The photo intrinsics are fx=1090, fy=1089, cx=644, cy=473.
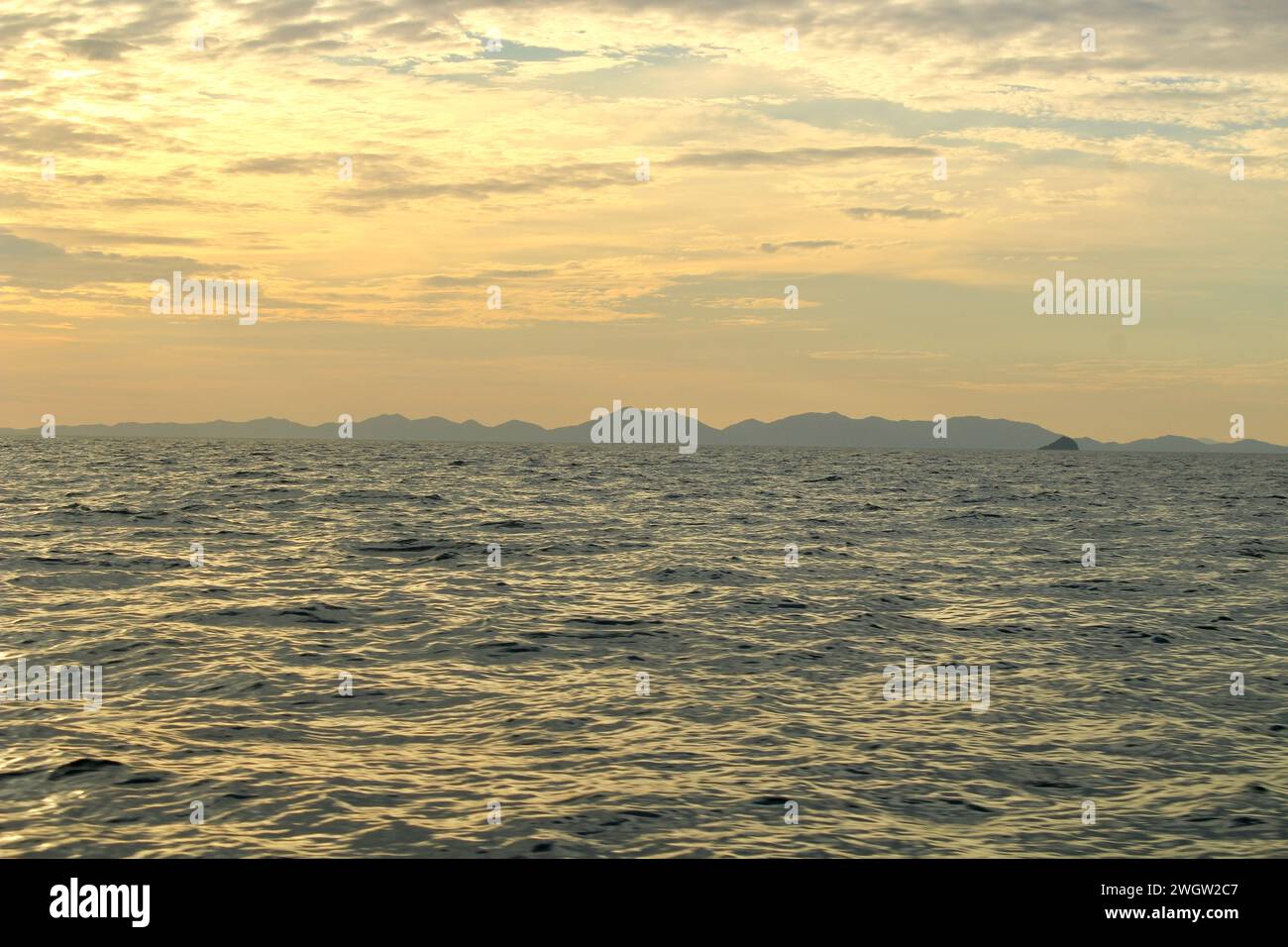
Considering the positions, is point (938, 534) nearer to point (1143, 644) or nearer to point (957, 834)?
point (1143, 644)

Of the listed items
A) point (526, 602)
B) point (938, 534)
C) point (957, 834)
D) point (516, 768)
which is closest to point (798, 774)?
point (957, 834)

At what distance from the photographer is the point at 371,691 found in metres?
16.8

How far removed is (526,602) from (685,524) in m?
23.8

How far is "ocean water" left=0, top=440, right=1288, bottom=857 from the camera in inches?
439

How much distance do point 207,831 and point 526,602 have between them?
1528 cm

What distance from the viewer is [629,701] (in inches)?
652

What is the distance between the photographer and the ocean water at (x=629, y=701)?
11141 millimetres
